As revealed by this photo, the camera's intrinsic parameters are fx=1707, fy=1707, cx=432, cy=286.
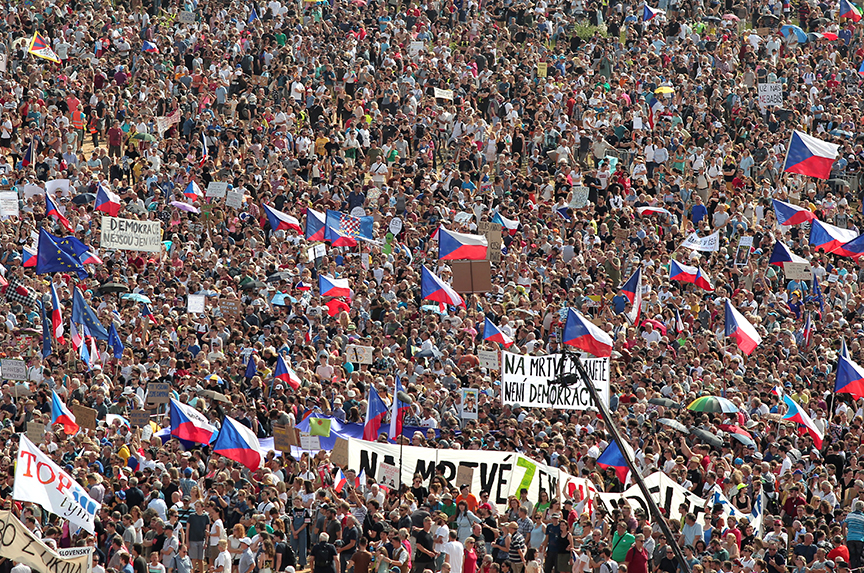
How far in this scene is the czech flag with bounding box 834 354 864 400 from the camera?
23.8 m

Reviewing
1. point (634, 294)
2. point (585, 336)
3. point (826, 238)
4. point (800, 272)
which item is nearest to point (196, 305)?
point (585, 336)

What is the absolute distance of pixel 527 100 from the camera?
122ft

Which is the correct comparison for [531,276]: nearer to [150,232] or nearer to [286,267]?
[286,267]

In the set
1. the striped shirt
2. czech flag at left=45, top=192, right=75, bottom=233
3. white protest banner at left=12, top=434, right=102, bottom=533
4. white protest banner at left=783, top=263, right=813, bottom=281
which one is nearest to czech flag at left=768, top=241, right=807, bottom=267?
white protest banner at left=783, top=263, right=813, bottom=281

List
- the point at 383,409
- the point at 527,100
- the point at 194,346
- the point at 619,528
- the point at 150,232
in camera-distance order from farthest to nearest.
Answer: the point at 527,100 < the point at 150,232 < the point at 194,346 < the point at 383,409 < the point at 619,528

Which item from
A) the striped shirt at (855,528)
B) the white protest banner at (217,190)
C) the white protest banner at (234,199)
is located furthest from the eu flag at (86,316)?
the striped shirt at (855,528)

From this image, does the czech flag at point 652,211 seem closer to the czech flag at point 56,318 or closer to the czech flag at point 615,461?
the czech flag at point 615,461

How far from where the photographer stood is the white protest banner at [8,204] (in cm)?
3026

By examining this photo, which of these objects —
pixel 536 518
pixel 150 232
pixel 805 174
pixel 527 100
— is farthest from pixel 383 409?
pixel 527 100

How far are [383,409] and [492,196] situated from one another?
10.7 metres

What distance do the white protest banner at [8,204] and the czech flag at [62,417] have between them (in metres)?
8.67

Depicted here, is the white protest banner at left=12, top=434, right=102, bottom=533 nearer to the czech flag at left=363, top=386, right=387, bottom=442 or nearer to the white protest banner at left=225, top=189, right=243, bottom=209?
the czech flag at left=363, top=386, right=387, bottom=442

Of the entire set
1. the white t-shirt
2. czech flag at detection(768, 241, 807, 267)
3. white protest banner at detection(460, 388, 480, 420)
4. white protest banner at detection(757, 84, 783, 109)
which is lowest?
white protest banner at detection(757, 84, 783, 109)

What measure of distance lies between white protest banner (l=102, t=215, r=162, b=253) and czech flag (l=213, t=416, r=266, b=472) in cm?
795
